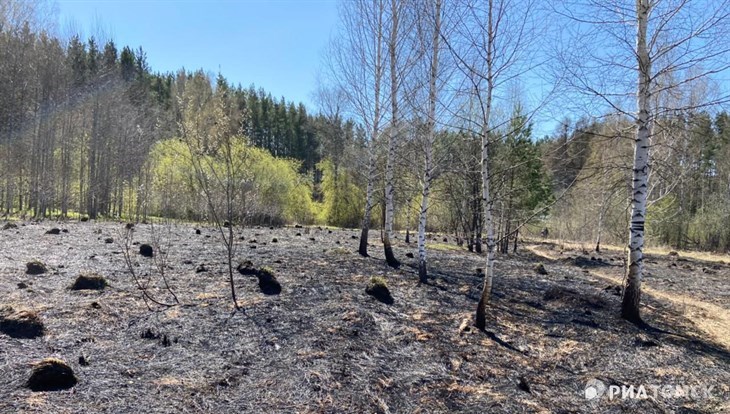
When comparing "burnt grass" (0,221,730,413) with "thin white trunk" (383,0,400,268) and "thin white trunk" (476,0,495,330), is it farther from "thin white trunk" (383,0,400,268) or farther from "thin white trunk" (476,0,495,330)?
"thin white trunk" (383,0,400,268)

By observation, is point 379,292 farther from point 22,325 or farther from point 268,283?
point 22,325

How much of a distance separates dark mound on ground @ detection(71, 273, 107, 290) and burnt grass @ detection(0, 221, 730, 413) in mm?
148

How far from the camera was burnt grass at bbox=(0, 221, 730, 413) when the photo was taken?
3.18 m

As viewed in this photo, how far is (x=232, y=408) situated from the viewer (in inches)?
116

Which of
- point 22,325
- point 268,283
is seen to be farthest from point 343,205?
point 22,325

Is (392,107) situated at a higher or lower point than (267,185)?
higher

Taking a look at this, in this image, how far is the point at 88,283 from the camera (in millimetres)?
5719

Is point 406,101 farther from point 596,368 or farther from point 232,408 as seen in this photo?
point 232,408

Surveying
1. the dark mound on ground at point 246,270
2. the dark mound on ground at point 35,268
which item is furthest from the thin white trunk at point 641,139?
the dark mound on ground at point 35,268

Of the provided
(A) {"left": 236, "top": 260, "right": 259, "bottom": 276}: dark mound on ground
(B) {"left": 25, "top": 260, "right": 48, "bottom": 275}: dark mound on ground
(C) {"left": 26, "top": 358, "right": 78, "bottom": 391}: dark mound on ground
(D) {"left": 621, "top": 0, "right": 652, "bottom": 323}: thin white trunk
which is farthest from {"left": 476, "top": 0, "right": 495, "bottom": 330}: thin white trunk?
(B) {"left": 25, "top": 260, "right": 48, "bottom": 275}: dark mound on ground

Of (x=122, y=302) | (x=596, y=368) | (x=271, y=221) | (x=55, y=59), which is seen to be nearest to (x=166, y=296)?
(x=122, y=302)

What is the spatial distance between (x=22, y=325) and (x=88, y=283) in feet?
6.17

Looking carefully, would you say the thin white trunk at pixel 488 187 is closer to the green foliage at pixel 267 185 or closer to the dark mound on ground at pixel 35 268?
the dark mound on ground at pixel 35 268

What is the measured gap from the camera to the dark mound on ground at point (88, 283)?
222 inches
